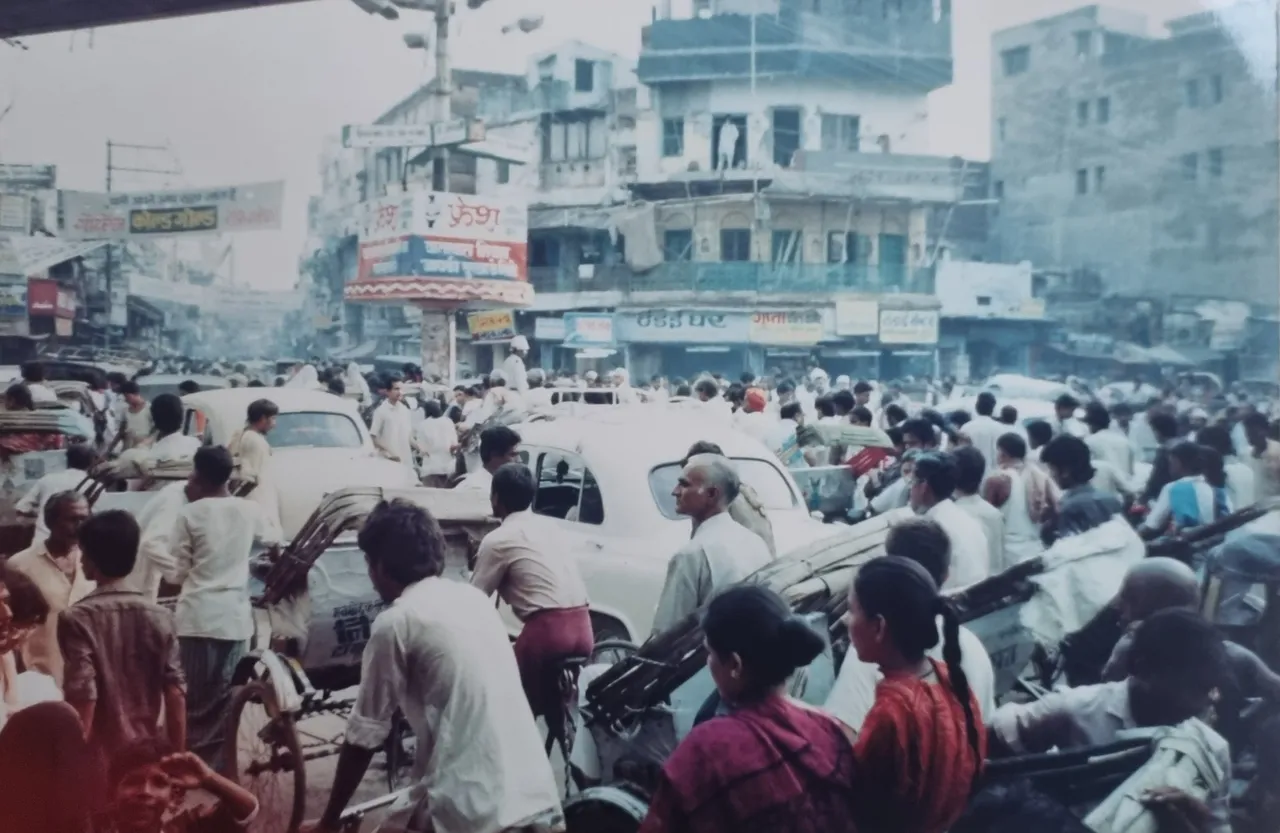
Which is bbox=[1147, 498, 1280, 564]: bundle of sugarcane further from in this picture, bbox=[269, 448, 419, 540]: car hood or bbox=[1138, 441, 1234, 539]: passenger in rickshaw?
bbox=[269, 448, 419, 540]: car hood

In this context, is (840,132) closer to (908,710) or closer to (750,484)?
(750,484)

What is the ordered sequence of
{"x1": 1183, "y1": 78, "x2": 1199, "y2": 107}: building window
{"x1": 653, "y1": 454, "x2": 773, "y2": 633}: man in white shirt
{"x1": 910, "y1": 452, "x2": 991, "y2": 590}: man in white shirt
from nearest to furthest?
{"x1": 653, "y1": 454, "x2": 773, "y2": 633}: man in white shirt, {"x1": 910, "y1": 452, "x2": 991, "y2": 590}: man in white shirt, {"x1": 1183, "y1": 78, "x2": 1199, "y2": 107}: building window

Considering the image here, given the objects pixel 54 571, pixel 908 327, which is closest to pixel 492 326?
pixel 908 327

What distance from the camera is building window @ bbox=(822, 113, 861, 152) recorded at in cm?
454

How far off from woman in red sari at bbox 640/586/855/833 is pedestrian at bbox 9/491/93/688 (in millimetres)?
2418

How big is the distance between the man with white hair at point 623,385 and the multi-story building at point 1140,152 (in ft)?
5.52

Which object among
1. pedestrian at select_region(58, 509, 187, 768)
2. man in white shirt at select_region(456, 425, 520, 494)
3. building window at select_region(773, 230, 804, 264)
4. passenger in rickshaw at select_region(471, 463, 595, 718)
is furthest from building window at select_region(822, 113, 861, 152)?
pedestrian at select_region(58, 509, 187, 768)

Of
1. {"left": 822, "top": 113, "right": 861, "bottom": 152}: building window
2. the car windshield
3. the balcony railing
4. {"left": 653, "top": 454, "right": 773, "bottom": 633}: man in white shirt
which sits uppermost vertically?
{"left": 822, "top": 113, "right": 861, "bottom": 152}: building window

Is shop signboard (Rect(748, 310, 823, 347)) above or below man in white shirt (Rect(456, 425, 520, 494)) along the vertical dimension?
above

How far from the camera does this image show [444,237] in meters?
4.89

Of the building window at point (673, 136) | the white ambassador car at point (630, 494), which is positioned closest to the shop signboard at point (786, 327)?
the white ambassador car at point (630, 494)

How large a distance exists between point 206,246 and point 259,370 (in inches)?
24.7

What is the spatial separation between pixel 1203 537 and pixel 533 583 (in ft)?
7.86

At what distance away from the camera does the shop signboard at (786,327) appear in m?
4.89
